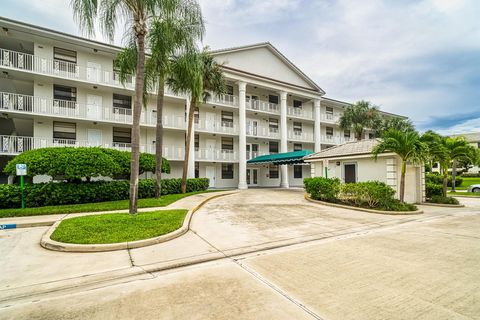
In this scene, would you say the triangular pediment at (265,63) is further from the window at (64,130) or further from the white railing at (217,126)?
the window at (64,130)

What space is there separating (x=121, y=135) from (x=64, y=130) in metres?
4.01

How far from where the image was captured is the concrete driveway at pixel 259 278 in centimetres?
299

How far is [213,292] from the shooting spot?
3.46 m

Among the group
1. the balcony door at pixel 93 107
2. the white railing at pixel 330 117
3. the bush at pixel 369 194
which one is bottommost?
the bush at pixel 369 194

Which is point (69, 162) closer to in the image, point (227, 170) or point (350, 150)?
point (227, 170)

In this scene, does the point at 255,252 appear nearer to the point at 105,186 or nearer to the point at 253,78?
the point at 105,186

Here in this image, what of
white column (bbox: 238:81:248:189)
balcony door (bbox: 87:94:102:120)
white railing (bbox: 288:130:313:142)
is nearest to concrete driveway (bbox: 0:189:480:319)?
balcony door (bbox: 87:94:102:120)

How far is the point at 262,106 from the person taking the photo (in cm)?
2667

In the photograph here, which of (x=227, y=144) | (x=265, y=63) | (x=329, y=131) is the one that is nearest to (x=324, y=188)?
(x=227, y=144)

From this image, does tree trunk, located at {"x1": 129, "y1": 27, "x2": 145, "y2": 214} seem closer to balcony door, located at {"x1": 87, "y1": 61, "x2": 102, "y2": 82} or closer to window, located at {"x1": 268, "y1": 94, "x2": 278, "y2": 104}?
balcony door, located at {"x1": 87, "y1": 61, "x2": 102, "y2": 82}

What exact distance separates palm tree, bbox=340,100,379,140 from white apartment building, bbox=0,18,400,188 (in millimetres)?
3637

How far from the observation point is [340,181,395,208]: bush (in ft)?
36.0

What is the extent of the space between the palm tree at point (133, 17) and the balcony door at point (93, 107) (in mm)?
11168

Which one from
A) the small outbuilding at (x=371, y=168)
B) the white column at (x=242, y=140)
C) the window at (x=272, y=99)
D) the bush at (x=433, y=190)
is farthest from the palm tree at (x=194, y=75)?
the bush at (x=433, y=190)
